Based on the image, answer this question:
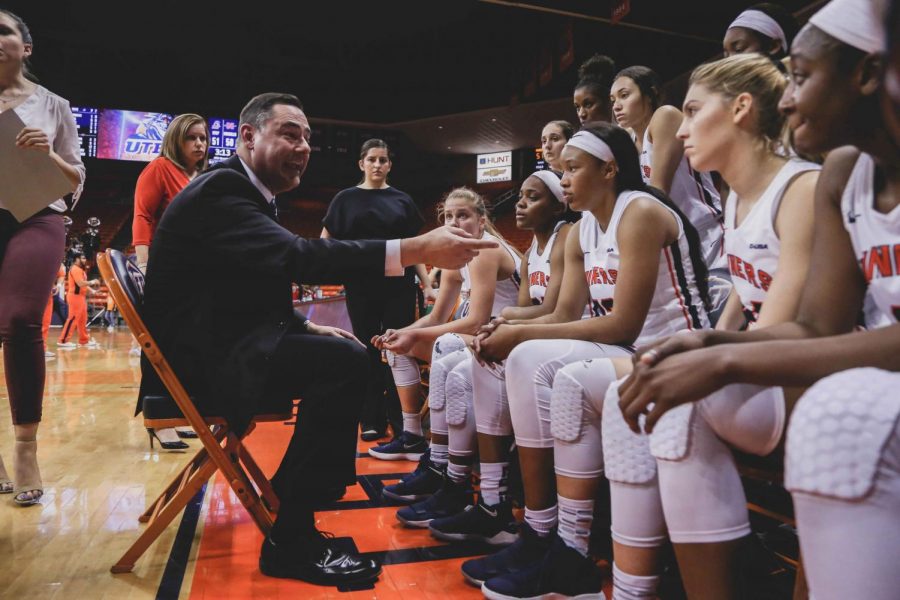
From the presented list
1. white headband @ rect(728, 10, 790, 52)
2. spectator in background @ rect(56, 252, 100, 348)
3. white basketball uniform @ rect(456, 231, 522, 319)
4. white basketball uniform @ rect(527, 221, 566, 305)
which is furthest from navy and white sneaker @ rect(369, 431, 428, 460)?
spectator in background @ rect(56, 252, 100, 348)

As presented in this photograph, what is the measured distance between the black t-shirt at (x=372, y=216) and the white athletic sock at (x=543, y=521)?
2.53 meters

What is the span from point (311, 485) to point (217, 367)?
1.44ft

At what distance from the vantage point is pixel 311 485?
74.6 inches

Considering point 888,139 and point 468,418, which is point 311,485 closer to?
point 468,418

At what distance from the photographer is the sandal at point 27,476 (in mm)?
2461

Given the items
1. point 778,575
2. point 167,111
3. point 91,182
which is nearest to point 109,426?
point 778,575

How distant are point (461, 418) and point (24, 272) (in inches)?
68.3

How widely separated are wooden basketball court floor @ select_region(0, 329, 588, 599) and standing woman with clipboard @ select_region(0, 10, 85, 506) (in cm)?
29

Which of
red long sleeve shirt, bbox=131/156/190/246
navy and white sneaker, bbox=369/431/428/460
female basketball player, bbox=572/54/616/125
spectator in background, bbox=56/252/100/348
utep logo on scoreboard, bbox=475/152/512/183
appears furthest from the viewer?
utep logo on scoreboard, bbox=475/152/512/183

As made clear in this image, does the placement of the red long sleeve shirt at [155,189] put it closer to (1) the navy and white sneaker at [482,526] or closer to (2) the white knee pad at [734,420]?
(1) the navy and white sneaker at [482,526]

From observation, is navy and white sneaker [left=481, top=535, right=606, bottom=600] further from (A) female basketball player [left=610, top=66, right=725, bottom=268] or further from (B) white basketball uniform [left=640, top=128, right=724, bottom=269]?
(B) white basketball uniform [left=640, top=128, right=724, bottom=269]

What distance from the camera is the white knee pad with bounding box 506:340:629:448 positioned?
1757 mm

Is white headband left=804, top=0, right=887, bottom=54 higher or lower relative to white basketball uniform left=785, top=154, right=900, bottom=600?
higher

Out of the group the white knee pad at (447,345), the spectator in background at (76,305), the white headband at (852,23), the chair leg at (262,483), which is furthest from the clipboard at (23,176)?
the spectator in background at (76,305)
